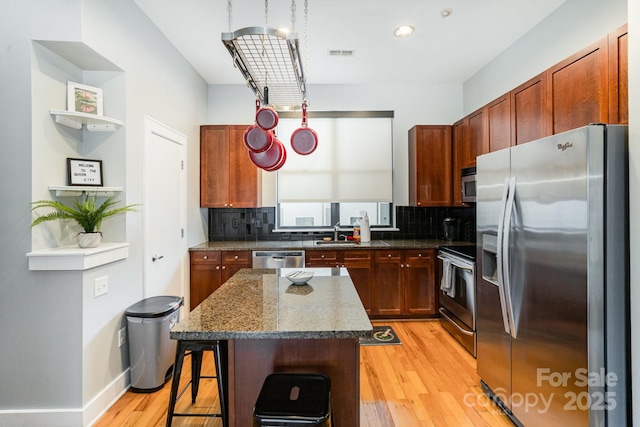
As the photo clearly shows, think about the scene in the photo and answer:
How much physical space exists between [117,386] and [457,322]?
3.06 metres

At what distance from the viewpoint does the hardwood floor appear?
7.03 ft

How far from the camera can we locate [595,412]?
1.52 metres

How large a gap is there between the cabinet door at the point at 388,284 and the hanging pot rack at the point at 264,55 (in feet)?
7.76

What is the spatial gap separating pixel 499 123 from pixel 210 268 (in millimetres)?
3433

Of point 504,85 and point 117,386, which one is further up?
point 504,85

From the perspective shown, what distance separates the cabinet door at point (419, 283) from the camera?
3912mm

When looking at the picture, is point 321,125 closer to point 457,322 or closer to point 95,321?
point 457,322

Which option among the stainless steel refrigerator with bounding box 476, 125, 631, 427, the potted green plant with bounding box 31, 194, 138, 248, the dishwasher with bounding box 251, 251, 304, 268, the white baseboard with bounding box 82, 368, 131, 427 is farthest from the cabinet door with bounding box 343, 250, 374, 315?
the potted green plant with bounding box 31, 194, 138, 248

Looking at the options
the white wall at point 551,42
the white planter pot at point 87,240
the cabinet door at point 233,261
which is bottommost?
the cabinet door at point 233,261

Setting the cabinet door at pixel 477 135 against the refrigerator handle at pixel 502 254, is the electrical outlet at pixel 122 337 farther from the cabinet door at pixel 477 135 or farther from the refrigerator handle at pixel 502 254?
the cabinet door at pixel 477 135

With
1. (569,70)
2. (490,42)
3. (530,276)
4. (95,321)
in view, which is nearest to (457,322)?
(530,276)

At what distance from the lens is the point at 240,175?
4141 millimetres

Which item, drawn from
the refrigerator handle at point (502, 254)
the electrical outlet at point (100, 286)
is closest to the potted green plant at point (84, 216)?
the electrical outlet at point (100, 286)

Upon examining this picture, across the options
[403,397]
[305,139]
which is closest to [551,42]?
[305,139]
